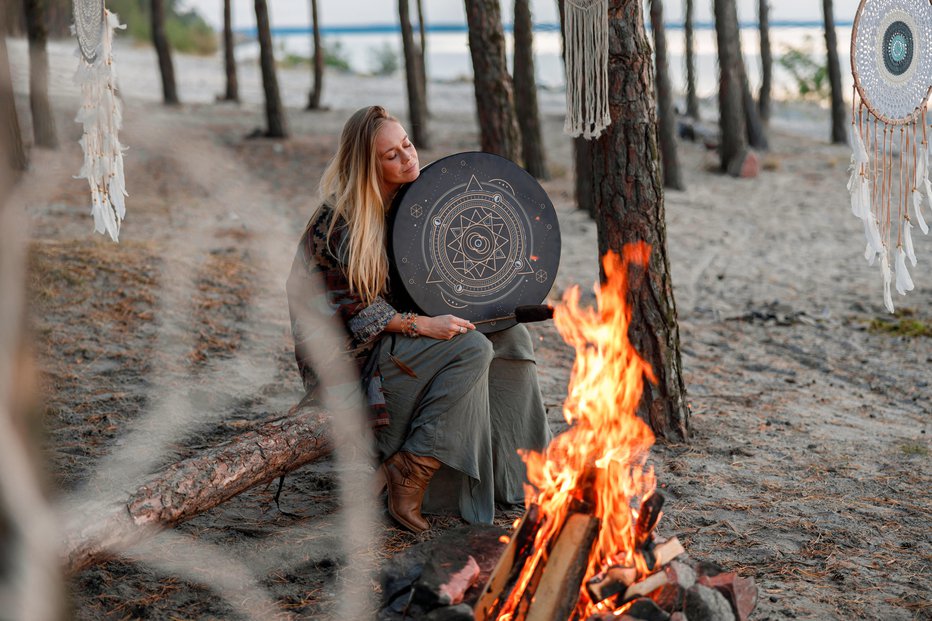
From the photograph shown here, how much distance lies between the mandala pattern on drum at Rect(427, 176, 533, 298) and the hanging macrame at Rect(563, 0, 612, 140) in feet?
1.94

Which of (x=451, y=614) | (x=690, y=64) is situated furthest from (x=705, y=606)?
(x=690, y=64)

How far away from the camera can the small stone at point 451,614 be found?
90.8 inches

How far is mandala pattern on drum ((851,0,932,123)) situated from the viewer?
11.8 feet

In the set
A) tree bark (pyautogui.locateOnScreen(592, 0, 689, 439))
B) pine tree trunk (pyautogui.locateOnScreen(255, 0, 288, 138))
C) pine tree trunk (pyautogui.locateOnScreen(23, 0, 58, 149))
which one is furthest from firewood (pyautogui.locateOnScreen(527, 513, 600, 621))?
pine tree trunk (pyautogui.locateOnScreen(255, 0, 288, 138))

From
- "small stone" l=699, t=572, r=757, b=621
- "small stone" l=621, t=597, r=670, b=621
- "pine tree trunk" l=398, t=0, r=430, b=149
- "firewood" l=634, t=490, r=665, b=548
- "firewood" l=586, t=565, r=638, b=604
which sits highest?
"pine tree trunk" l=398, t=0, r=430, b=149

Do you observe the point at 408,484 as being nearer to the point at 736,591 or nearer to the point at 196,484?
the point at 196,484

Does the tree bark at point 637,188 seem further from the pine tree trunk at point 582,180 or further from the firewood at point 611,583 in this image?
the pine tree trunk at point 582,180

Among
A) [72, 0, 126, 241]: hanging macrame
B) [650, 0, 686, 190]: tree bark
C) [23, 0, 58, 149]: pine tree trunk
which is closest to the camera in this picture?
[72, 0, 126, 241]: hanging macrame

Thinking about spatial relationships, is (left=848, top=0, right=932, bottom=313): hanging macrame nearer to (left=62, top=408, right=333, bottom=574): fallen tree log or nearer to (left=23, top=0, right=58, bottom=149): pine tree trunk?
(left=62, top=408, right=333, bottom=574): fallen tree log

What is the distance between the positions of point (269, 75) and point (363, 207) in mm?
9283

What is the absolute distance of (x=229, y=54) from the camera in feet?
50.3

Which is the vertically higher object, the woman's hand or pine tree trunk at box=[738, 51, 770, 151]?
pine tree trunk at box=[738, 51, 770, 151]

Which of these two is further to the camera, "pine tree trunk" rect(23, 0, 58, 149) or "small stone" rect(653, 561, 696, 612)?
"pine tree trunk" rect(23, 0, 58, 149)

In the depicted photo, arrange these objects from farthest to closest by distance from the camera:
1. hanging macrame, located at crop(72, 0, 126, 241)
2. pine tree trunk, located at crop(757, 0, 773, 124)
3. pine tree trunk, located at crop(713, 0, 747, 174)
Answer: pine tree trunk, located at crop(757, 0, 773, 124) → pine tree trunk, located at crop(713, 0, 747, 174) → hanging macrame, located at crop(72, 0, 126, 241)
